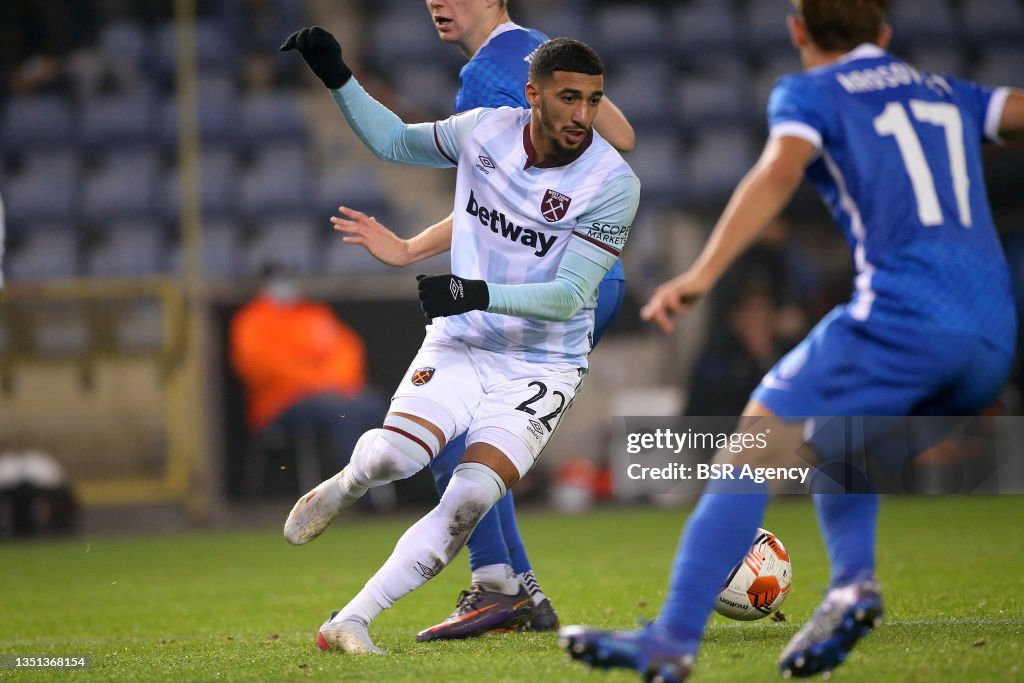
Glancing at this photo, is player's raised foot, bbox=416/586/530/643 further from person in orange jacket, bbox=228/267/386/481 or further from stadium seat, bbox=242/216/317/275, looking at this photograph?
stadium seat, bbox=242/216/317/275

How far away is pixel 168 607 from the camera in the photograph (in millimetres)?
5918

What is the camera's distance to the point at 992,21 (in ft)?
45.6

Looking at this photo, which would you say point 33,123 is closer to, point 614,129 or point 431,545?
point 614,129

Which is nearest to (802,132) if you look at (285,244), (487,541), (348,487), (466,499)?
(466,499)

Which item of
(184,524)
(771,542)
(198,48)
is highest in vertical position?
(198,48)

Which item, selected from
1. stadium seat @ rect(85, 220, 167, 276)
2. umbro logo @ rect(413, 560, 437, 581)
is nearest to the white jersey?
umbro logo @ rect(413, 560, 437, 581)

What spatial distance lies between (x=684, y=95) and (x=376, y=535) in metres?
6.59

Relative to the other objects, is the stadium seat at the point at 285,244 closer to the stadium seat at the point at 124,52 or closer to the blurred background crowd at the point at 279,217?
the blurred background crowd at the point at 279,217

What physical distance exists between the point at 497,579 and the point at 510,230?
48.0 inches

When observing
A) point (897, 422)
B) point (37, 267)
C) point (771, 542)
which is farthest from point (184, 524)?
point (897, 422)

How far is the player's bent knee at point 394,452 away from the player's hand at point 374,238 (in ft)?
2.06

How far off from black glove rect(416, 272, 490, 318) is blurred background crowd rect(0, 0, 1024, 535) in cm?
670

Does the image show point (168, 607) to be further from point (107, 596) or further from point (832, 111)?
point (832, 111)

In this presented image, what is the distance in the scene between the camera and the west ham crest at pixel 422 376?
14.0 ft
